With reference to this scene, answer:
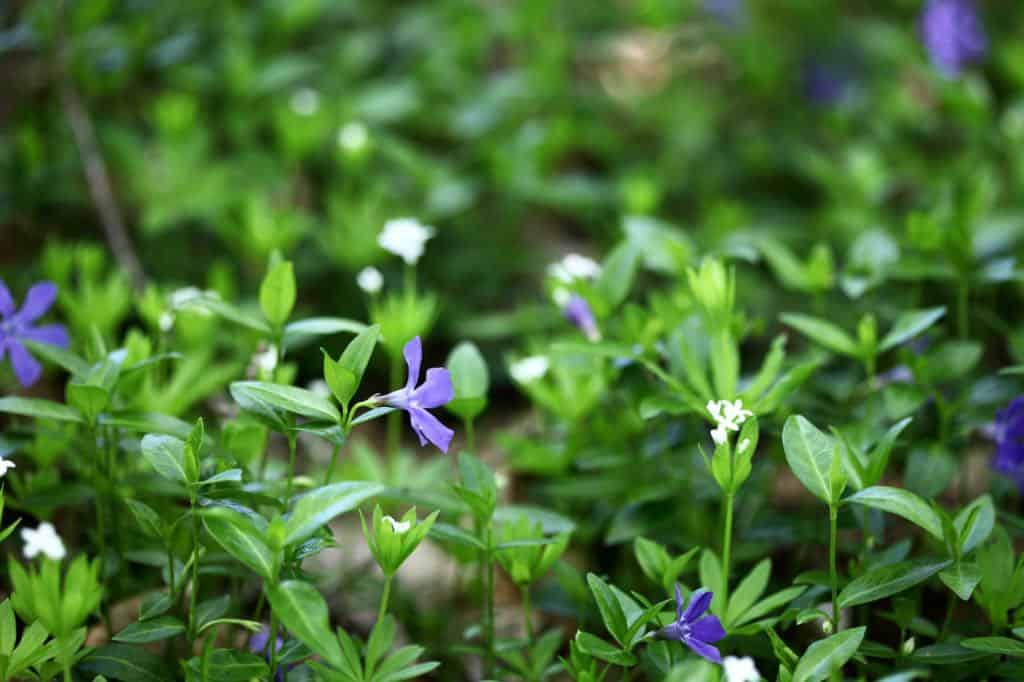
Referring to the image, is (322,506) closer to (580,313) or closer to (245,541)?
(245,541)

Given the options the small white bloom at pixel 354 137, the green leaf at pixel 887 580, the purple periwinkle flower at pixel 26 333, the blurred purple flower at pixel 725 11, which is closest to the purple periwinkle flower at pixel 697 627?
the green leaf at pixel 887 580

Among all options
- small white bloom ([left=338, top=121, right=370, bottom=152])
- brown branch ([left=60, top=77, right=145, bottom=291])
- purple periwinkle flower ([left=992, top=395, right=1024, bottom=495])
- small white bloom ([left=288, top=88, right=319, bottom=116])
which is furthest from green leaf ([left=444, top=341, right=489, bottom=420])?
small white bloom ([left=288, top=88, right=319, bottom=116])

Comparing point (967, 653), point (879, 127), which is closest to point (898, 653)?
point (967, 653)

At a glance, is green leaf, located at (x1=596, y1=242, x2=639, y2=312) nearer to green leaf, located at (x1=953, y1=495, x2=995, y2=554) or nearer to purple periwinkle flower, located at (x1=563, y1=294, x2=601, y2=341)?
purple periwinkle flower, located at (x1=563, y1=294, x2=601, y2=341)

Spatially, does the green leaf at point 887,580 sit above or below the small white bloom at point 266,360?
below

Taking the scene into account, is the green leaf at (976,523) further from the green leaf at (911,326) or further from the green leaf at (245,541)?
the green leaf at (245,541)

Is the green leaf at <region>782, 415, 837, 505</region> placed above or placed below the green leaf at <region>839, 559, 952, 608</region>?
above

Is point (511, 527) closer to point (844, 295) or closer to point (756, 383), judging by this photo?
point (756, 383)
